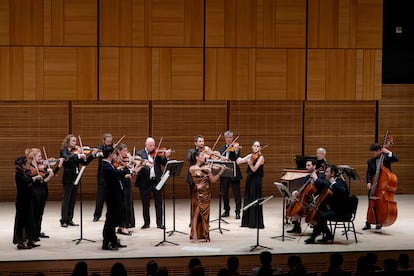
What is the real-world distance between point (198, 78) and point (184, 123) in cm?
95

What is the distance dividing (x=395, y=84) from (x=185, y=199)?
5.04 metres

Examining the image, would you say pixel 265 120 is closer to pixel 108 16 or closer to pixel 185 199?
pixel 185 199

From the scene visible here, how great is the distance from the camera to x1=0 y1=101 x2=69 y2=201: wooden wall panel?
14.2 metres

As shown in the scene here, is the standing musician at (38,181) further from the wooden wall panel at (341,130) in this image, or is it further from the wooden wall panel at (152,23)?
the wooden wall panel at (341,130)

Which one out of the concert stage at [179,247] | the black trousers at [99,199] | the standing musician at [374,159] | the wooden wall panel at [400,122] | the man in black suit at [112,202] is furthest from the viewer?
the wooden wall panel at [400,122]

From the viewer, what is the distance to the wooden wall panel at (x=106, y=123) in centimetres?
1440

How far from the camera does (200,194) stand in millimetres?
10688

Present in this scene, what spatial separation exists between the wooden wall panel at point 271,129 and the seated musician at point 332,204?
13.5 feet

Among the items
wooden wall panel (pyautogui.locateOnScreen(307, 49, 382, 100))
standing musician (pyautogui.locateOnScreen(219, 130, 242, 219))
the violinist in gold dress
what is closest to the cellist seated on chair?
the violinist in gold dress

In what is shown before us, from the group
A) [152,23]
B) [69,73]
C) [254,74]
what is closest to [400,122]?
[254,74]

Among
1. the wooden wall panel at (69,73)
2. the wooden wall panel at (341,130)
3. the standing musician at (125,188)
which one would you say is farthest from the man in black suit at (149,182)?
the wooden wall panel at (341,130)

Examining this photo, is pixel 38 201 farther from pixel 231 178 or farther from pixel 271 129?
pixel 271 129

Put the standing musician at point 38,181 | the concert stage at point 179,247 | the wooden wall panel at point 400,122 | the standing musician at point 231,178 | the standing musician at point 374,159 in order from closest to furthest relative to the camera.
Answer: the concert stage at point 179,247, the standing musician at point 38,181, the standing musician at point 374,159, the standing musician at point 231,178, the wooden wall panel at point 400,122

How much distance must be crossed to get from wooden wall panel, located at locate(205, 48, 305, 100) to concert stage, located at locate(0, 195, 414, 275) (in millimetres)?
2988
